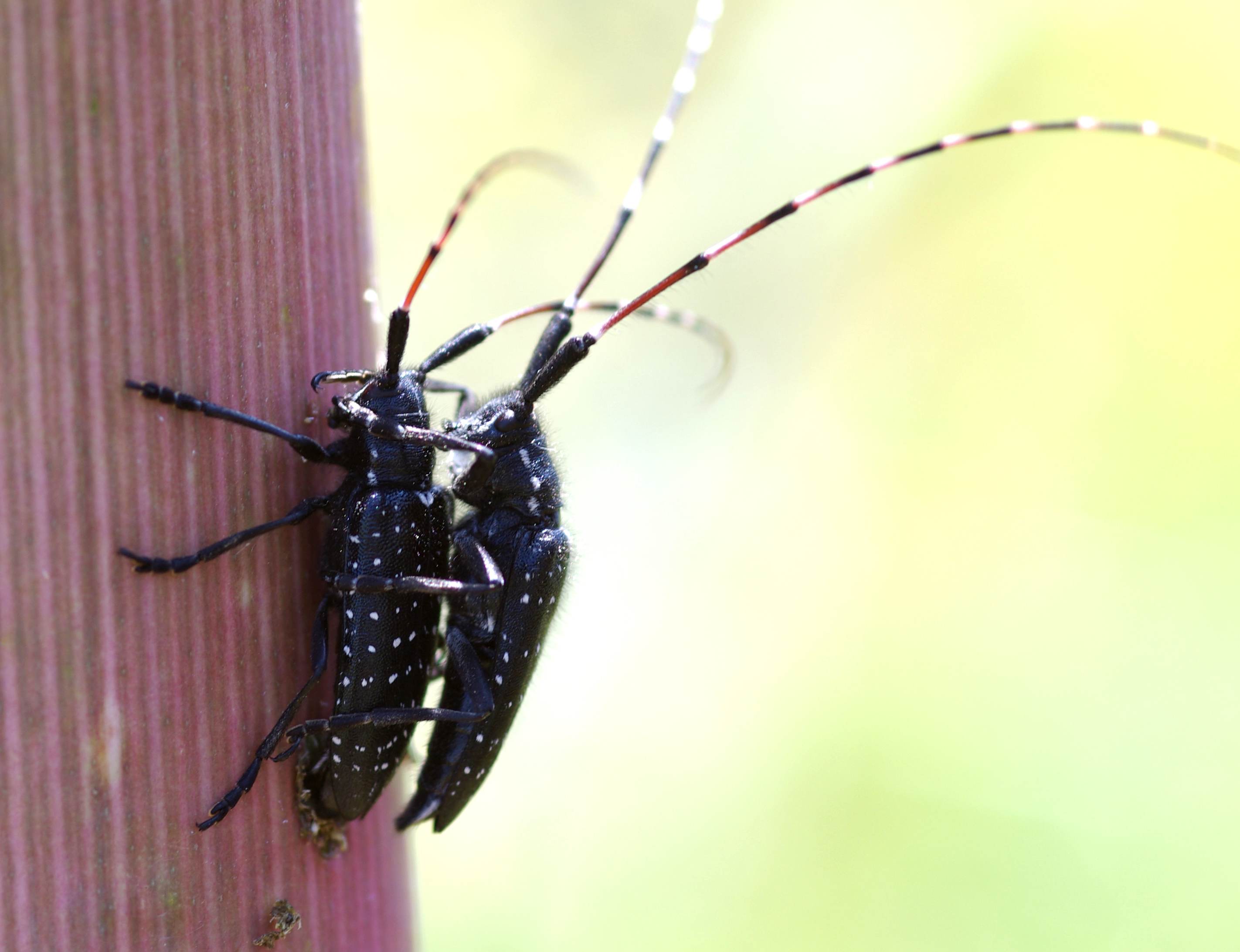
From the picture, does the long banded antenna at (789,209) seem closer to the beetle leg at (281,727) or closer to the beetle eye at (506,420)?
the beetle eye at (506,420)

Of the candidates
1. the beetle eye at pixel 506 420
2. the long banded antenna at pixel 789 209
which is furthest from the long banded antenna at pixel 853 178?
the beetle eye at pixel 506 420

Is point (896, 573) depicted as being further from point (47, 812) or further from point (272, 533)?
point (47, 812)

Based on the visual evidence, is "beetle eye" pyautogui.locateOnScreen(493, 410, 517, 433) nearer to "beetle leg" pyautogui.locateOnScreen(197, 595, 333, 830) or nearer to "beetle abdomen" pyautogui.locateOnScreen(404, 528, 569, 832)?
"beetle abdomen" pyautogui.locateOnScreen(404, 528, 569, 832)

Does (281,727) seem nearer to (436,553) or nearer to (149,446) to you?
(149,446)

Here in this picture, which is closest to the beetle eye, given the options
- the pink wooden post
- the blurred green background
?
the pink wooden post

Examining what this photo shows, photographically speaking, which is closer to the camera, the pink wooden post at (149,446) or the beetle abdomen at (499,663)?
the pink wooden post at (149,446)

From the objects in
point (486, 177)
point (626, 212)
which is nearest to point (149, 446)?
point (626, 212)
